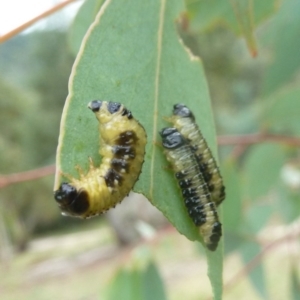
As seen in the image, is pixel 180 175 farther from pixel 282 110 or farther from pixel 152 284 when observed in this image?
pixel 282 110

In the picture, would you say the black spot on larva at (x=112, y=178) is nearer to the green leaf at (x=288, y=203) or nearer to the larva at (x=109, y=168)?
the larva at (x=109, y=168)

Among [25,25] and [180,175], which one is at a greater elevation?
[25,25]

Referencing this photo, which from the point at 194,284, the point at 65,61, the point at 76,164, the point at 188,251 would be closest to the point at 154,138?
the point at 76,164

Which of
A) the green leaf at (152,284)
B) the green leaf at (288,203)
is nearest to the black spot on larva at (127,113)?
the green leaf at (152,284)

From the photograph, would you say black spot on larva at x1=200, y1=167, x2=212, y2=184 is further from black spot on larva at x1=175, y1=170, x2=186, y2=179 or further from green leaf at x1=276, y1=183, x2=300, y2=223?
green leaf at x1=276, y1=183, x2=300, y2=223

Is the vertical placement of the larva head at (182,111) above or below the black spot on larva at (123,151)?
below

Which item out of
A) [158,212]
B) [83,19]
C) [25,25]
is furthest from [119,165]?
[158,212]

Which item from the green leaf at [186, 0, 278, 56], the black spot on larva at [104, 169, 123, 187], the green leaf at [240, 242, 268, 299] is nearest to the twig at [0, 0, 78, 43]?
the black spot on larva at [104, 169, 123, 187]
